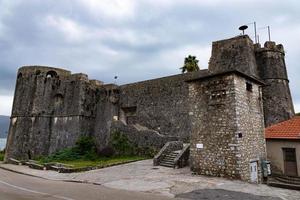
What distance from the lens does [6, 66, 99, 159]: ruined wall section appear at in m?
27.5

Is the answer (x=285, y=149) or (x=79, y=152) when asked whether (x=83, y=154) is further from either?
(x=285, y=149)

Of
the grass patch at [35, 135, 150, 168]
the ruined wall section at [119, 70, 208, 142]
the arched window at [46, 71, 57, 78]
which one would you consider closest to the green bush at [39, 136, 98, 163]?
the grass patch at [35, 135, 150, 168]

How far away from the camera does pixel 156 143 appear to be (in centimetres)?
2128

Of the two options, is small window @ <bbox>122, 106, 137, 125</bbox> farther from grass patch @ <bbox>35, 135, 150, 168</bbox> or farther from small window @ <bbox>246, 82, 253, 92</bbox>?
small window @ <bbox>246, 82, 253, 92</bbox>

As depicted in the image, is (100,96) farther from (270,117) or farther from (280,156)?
(280,156)

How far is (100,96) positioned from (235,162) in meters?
20.6

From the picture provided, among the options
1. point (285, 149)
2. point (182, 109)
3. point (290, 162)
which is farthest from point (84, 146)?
point (290, 162)

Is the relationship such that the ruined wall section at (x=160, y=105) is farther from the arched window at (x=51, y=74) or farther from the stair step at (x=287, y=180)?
the arched window at (x=51, y=74)

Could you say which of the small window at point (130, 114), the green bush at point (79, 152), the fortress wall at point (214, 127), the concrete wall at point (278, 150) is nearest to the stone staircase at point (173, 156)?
the fortress wall at point (214, 127)

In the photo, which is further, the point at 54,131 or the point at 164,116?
the point at 54,131

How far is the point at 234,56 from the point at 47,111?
2065cm

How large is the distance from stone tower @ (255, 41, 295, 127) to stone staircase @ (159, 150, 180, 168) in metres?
8.02

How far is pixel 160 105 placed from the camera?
2412 centimetres

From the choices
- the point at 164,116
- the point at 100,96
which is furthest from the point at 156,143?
the point at 100,96
